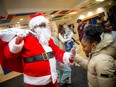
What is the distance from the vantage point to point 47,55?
175cm

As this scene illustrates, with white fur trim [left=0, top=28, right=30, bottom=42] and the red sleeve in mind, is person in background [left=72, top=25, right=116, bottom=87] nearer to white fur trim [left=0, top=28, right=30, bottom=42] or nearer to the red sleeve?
the red sleeve

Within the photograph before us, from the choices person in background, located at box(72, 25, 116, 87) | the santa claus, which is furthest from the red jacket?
person in background, located at box(72, 25, 116, 87)

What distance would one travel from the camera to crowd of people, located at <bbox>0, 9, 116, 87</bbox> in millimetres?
1281

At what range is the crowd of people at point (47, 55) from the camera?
1281mm

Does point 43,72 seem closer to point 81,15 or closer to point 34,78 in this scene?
point 34,78

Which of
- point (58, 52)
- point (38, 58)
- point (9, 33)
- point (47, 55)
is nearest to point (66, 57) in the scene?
point (58, 52)

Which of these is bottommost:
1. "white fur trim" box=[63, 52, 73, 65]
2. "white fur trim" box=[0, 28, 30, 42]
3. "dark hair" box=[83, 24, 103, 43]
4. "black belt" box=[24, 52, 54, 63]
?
"white fur trim" box=[63, 52, 73, 65]

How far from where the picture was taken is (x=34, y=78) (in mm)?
1675

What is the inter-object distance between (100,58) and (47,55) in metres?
0.68

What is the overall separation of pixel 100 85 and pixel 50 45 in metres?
0.88

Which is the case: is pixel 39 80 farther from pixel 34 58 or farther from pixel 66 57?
pixel 66 57

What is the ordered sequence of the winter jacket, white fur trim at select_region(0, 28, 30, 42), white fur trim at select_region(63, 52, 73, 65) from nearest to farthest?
the winter jacket → white fur trim at select_region(0, 28, 30, 42) → white fur trim at select_region(63, 52, 73, 65)

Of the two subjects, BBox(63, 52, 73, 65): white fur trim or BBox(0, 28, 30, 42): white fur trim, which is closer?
BBox(0, 28, 30, 42): white fur trim

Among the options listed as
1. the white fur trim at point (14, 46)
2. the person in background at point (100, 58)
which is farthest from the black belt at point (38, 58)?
the person in background at point (100, 58)
